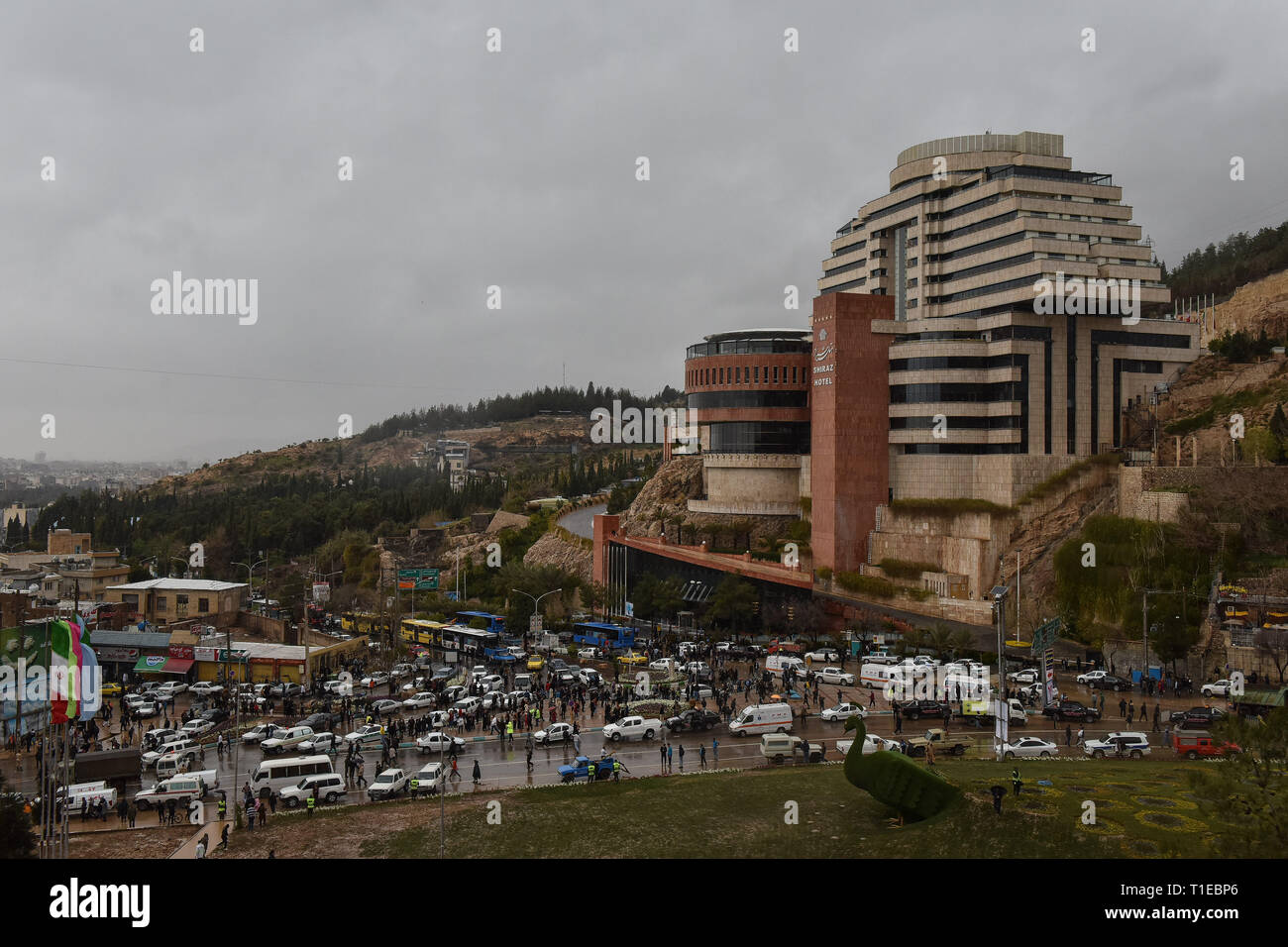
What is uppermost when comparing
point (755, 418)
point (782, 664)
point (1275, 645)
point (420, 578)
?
point (755, 418)

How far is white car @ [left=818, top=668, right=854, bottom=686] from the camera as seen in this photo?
48.5 metres

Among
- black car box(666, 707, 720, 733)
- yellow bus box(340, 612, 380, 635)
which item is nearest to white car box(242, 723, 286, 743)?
black car box(666, 707, 720, 733)

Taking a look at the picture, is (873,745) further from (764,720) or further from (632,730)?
(632,730)

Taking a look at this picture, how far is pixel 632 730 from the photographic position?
4012 centimetres

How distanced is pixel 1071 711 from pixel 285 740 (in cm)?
3207

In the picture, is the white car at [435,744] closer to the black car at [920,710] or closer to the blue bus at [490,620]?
the black car at [920,710]

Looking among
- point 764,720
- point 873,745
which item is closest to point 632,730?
point 764,720

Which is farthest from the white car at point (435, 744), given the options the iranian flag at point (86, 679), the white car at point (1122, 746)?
the white car at point (1122, 746)

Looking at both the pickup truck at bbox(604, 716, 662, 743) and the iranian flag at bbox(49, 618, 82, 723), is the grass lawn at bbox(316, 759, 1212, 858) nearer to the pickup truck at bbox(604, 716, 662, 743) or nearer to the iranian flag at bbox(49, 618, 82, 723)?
the pickup truck at bbox(604, 716, 662, 743)

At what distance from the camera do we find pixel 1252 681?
42344 millimetres

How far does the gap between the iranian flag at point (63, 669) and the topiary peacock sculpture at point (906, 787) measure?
77.6 ft
